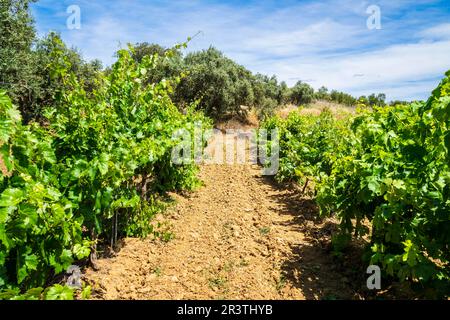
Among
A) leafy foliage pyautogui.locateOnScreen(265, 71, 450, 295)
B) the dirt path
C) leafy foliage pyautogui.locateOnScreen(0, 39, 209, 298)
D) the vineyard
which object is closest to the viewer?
leafy foliage pyautogui.locateOnScreen(0, 39, 209, 298)

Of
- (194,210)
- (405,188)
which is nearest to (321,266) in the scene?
(405,188)

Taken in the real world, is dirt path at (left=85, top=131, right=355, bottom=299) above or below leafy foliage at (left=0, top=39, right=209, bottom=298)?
below

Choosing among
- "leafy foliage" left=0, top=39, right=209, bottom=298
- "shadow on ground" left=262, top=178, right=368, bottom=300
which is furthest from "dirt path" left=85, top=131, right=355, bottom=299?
"leafy foliage" left=0, top=39, right=209, bottom=298

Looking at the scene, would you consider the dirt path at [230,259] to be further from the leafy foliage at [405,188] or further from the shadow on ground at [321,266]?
the leafy foliage at [405,188]

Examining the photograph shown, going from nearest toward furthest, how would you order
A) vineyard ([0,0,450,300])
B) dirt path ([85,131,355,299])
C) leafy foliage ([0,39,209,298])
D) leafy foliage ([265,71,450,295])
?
1. leafy foliage ([0,39,209,298])
2. vineyard ([0,0,450,300])
3. leafy foliage ([265,71,450,295])
4. dirt path ([85,131,355,299])

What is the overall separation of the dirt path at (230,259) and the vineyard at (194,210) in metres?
0.02

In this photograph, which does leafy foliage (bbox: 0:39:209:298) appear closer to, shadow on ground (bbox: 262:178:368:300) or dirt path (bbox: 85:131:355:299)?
dirt path (bbox: 85:131:355:299)

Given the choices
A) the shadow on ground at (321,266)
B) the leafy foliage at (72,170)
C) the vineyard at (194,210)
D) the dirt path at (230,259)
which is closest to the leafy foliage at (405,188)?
the vineyard at (194,210)

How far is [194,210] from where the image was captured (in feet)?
21.7

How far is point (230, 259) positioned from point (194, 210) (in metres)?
2.21

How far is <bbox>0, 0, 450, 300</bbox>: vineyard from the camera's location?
8.37 ft

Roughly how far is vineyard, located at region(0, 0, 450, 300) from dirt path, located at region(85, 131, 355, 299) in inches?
0.8

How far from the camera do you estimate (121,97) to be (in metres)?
5.10

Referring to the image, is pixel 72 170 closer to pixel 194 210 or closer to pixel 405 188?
pixel 405 188
